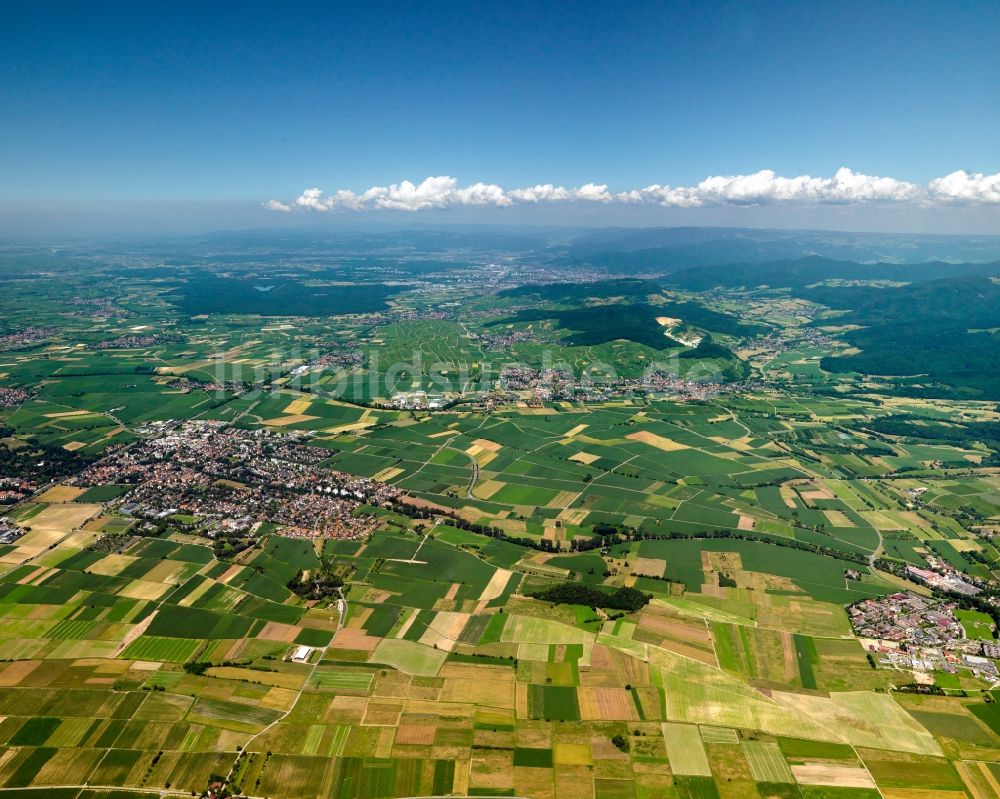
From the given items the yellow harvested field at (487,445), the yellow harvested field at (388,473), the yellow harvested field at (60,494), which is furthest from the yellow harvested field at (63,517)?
the yellow harvested field at (487,445)

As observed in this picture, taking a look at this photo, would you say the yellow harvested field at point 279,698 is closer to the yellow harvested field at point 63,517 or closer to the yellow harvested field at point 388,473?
the yellow harvested field at point 388,473

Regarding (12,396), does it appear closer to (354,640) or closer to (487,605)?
(354,640)

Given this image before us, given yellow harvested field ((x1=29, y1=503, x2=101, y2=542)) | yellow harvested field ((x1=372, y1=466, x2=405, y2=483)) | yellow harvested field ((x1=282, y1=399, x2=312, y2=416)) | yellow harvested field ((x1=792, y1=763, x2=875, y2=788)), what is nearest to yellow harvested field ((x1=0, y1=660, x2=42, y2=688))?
yellow harvested field ((x1=29, y1=503, x2=101, y2=542))

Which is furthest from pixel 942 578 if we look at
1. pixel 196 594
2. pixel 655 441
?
pixel 196 594

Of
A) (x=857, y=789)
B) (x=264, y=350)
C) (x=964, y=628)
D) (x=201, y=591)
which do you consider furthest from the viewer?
(x=264, y=350)

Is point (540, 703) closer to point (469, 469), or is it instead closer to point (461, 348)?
point (469, 469)

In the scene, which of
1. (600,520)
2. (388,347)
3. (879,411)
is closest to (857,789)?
(600,520)

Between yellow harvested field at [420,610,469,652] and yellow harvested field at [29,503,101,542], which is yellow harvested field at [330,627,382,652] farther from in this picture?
yellow harvested field at [29,503,101,542]
